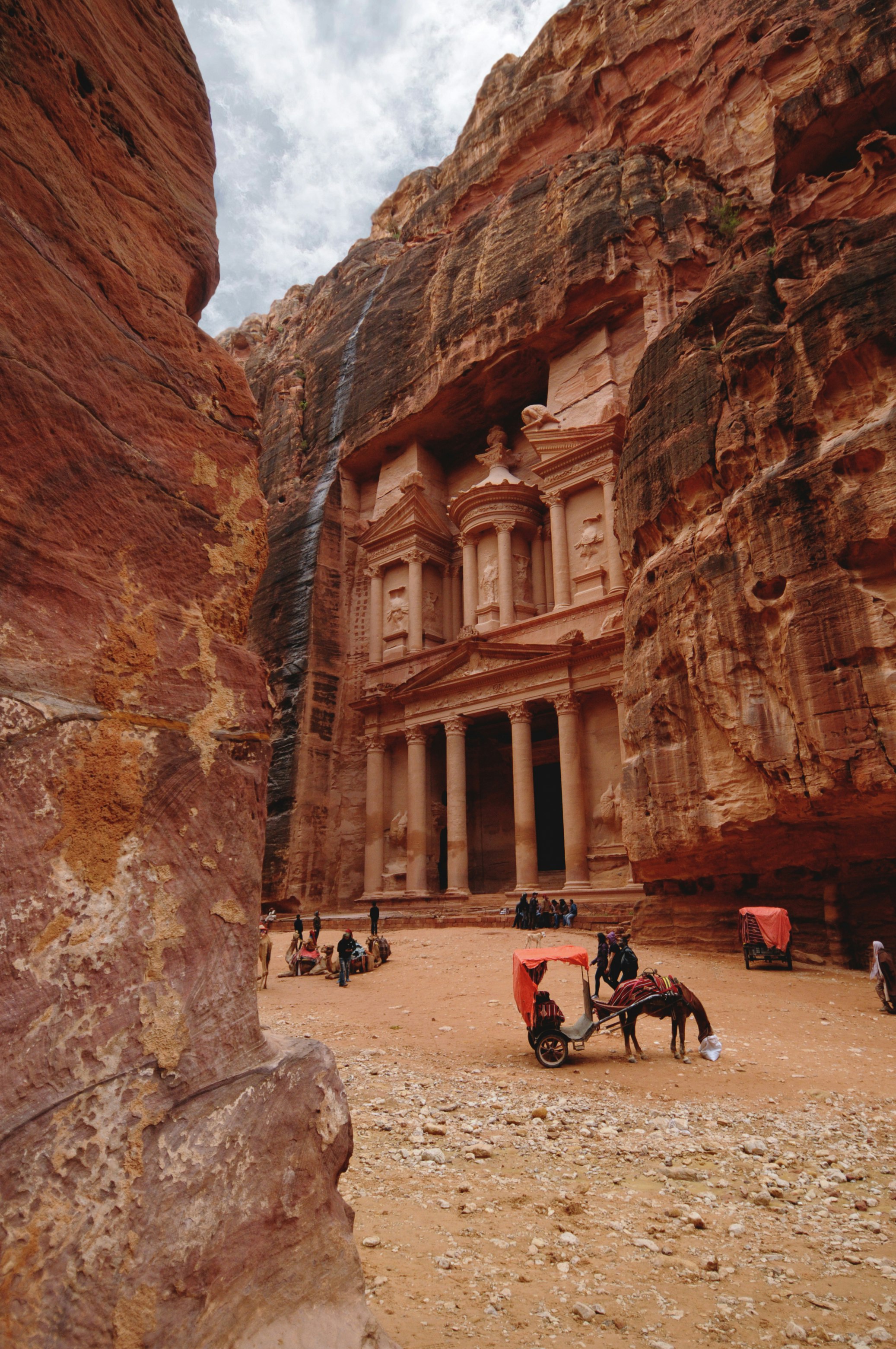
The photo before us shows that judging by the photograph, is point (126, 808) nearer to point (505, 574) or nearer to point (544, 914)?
point (544, 914)

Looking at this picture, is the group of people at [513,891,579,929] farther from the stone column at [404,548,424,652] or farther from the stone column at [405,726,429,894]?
the stone column at [404,548,424,652]

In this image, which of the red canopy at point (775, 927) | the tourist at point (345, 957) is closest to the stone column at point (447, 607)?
the tourist at point (345, 957)

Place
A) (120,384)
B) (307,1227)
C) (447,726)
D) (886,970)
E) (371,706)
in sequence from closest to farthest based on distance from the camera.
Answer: (307,1227), (120,384), (886,970), (447,726), (371,706)

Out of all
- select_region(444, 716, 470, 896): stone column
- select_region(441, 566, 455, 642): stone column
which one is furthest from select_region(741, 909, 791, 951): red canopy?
select_region(441, 566, 455, 642): stone column

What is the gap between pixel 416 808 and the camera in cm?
2741

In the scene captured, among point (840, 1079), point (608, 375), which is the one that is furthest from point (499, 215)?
point (840, 1079)

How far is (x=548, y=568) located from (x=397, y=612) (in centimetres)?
649

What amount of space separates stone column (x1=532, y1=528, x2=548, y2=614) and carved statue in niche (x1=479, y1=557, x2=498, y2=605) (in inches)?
56.2

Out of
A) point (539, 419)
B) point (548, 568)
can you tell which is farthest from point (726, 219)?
point (548, 568)

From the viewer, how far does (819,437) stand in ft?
36.7

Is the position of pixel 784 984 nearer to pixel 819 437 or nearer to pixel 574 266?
pixel 819 437

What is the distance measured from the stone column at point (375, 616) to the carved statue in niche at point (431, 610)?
73.6 inches

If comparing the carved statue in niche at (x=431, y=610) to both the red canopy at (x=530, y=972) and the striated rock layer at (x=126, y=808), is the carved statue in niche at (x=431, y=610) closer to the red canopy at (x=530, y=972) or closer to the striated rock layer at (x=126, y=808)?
the red canopy at (x=530, y=972)

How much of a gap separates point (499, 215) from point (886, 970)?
107 ft
